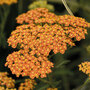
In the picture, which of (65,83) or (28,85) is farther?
(65,83)

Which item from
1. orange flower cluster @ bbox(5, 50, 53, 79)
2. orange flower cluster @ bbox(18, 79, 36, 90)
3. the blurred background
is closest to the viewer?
orange flower cluster @ bbox(5, 50, 53, 79)

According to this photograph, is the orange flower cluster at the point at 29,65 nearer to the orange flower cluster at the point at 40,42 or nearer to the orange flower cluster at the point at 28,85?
the orange flower cluster at the point at 40,42

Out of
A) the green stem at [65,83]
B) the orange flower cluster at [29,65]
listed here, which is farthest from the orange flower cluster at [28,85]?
the green stem at [65,83]

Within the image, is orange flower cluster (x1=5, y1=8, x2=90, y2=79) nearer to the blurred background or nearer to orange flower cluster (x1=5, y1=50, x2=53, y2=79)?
orange flower cluster (x1=5, y1=50, x2=53, y2=79)

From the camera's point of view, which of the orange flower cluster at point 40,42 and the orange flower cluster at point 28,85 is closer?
the orange flower cluster at point 40,42

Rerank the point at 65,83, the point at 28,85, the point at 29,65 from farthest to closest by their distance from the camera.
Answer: the point at 65,83 → the point at 28,85 → the point at 29,65

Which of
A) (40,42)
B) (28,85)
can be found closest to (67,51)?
(28,85)

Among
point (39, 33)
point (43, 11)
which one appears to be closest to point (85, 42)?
point (43, 11)

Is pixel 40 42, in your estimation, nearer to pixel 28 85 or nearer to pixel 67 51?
pixel 28 85

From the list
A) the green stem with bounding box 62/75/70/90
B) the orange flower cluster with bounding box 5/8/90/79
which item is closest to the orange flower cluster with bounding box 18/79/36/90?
the orange flower cluster with bounding box 5/8/90/79
